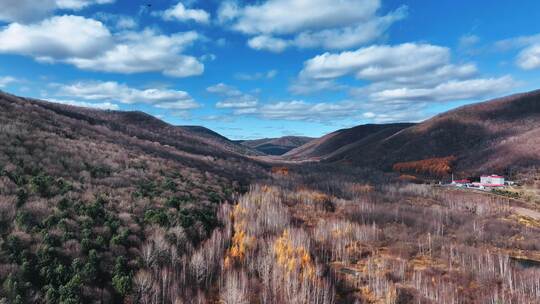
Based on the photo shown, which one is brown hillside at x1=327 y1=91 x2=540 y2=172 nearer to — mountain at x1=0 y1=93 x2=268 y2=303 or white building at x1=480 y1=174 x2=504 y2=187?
white building at x1=480 y1=174 x2=504 y2=187

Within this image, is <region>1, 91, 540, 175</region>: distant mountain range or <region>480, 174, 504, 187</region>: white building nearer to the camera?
<region>480, 174, 504, 187</region>: white building

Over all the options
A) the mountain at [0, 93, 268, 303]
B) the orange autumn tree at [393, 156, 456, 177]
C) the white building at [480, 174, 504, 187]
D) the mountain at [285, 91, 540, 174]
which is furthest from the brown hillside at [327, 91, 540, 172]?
the mountain at [0, 93, 268, 303]

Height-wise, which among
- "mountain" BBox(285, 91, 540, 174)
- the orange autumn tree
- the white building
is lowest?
the white building

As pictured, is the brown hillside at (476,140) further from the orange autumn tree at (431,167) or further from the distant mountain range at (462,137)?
the orange autumn tree at (431,167)

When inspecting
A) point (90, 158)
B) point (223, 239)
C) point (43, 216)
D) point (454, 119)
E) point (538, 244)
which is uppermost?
point (454, 119)

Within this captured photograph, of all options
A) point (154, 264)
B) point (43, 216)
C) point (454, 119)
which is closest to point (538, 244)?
point (154, 264)

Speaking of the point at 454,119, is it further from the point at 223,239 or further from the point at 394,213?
the point at 223,239
